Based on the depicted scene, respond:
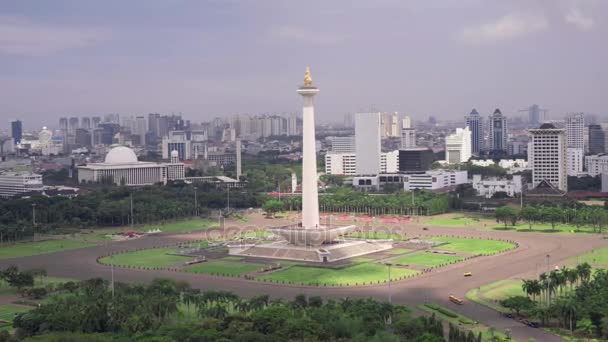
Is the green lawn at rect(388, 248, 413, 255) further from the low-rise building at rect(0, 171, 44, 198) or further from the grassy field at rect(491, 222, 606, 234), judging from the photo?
the low-rise building at rect(0, 171, 44, 198)

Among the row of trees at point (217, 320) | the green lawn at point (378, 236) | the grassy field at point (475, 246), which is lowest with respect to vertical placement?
the grassy field at point (475, 246)

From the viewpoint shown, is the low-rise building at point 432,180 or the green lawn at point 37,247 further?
the low-rise building at point 432,180

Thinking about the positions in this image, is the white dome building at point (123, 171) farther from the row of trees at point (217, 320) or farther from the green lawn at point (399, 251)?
the row of trees at point (217, 320)

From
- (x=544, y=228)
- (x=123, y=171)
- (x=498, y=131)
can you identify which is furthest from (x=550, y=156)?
(x=498, y=131)

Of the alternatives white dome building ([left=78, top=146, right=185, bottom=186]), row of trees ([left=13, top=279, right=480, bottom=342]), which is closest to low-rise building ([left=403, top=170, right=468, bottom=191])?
white dome building ([left=78, top=146, right=185, bottom=186])

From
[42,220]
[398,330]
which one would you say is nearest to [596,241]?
[398,330]

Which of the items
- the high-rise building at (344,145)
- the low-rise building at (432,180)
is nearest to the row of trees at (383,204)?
the low-rise building at (432,180)

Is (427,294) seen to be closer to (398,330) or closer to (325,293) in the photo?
(325,293)
